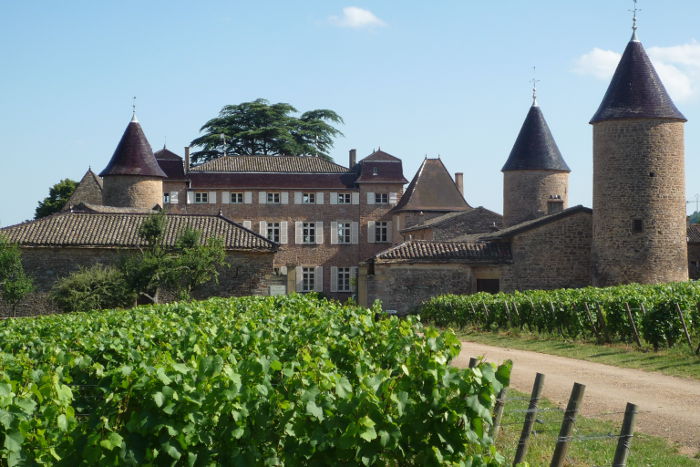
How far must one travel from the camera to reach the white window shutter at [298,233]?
4975 centimetres

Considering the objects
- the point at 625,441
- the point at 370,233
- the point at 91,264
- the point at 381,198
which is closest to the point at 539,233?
the point at 91,264

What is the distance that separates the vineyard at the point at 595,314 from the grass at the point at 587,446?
24.9ft

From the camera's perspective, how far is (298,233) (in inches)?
1965

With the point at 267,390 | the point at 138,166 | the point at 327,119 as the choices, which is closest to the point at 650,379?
the point at 267,390

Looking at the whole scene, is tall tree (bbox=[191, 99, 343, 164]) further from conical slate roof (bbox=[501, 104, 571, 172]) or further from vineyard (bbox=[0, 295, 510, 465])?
vineyard (bbox=[0, 295, 510, 465])

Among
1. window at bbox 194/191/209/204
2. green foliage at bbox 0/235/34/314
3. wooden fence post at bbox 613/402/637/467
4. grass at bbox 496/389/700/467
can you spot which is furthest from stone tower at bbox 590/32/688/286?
window at bbox 194/191/209/204

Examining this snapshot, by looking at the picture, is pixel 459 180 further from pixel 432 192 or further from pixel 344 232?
pixel 344 232

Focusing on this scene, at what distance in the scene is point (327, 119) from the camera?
196 feet

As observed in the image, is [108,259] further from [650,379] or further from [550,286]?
[650,379]

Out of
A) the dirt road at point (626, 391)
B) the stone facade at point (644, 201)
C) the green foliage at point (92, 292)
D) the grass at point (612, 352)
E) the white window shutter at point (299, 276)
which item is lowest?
the dirt road at point (626, 391)

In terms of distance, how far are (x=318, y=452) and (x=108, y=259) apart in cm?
2455

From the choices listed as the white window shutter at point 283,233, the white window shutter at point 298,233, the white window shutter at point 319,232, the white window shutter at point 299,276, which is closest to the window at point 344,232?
the white window shutter at point 319,232

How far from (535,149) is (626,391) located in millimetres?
28349

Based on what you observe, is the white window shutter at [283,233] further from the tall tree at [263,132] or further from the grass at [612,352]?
the grass at [612,352]
